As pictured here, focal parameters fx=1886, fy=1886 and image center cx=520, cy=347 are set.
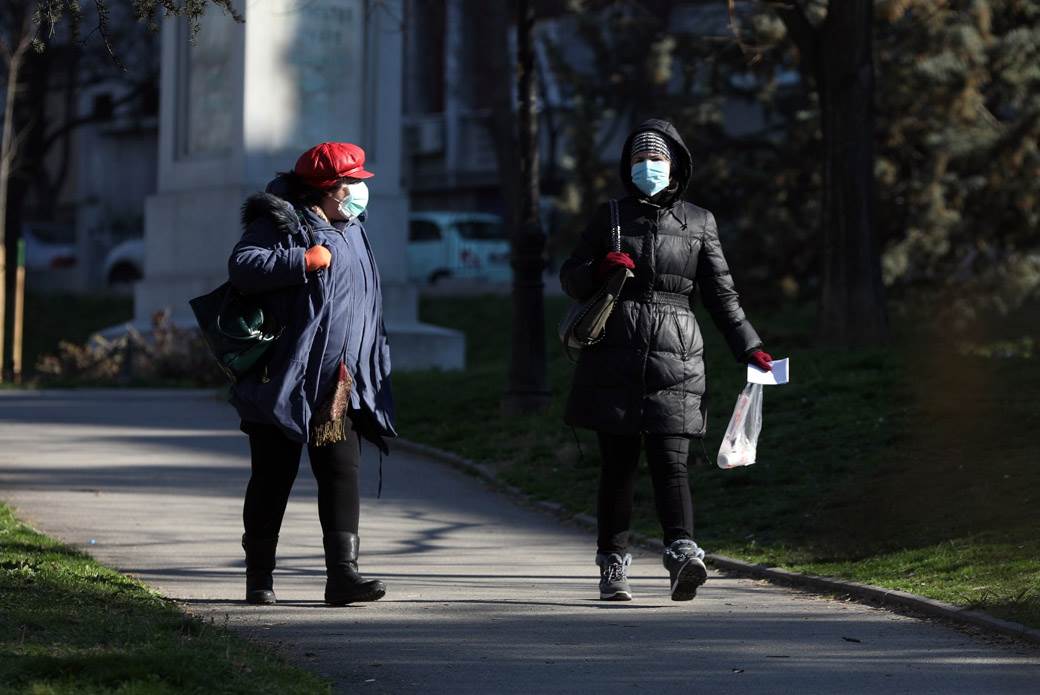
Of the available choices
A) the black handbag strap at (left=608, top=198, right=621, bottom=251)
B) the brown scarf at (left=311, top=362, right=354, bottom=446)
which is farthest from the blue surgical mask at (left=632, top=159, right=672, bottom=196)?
the brown scarf at (left=311, top=362, right=354, bottom=446)

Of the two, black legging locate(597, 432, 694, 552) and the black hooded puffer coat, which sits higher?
the black hooded puffer coat

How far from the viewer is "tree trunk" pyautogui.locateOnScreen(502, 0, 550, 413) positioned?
571 inches

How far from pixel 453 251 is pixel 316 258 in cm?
3079

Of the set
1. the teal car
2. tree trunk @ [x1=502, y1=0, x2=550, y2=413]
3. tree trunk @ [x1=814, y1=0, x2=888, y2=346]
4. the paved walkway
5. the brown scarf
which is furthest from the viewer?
the teal car

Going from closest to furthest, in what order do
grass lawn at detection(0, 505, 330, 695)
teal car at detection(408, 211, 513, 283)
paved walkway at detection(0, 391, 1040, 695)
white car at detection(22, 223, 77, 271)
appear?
grass lawn at detection(0, 505, 330, 695)
paved walkway at detection(0, 391, 1040, 695)
teal car at detection(408, 211, 513, 283)
white car at detection(22, 223, 77, 271)

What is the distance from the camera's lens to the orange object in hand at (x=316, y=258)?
6871 mm

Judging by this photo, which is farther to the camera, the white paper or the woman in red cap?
the white paper

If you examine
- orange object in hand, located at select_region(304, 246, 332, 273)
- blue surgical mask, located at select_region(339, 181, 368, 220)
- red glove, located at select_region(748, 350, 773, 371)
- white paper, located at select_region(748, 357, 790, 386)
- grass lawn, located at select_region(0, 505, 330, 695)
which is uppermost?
blue surgical mask, located at select_region(339, 181, 368, 220)

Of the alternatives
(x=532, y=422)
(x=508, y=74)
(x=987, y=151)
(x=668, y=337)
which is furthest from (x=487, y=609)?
(x=508, y=74)

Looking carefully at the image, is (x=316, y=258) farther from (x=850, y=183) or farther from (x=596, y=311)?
(x=850, y=183)

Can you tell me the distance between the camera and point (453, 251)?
1481 inches

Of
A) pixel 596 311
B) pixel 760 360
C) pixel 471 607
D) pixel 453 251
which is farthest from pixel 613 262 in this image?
pixel 453 251

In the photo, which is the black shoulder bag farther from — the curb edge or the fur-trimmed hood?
the curb edge

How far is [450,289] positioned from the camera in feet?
109
